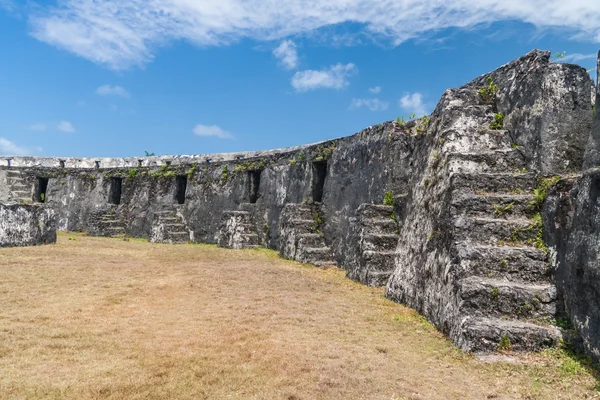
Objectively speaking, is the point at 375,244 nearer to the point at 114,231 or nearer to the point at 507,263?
the point at 507,263

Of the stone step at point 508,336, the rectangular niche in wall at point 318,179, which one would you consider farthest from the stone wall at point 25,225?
the stone step at point 508,336

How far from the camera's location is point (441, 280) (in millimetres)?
5348

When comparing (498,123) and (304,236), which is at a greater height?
(498,123)

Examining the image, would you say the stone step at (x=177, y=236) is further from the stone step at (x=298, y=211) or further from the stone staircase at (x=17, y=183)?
the stone staircase at (x=17, y=183)

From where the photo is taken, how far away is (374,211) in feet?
30.4

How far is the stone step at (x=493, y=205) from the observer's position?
5355 mm

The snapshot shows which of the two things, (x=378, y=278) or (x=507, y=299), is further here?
(x=378, y=278)

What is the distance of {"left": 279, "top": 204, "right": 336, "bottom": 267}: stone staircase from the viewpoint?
11594 millimetres

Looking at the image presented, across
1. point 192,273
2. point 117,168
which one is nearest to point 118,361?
point 192,273

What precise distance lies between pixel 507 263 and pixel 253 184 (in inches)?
520

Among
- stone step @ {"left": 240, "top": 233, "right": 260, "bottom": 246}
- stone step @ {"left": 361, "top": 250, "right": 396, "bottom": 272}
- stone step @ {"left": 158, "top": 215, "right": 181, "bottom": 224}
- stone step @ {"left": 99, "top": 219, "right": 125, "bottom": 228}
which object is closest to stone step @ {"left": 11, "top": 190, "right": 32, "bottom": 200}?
stone step @ {"left": 99, "top": 219, "right": 125, "bottom": 228}

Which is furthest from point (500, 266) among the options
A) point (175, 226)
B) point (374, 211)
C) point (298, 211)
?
point (175, 226)

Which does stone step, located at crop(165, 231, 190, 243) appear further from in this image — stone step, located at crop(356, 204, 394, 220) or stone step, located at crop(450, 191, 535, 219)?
stone step, located at crop(450, 191, 535, 219)

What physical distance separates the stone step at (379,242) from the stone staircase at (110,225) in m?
15.1
